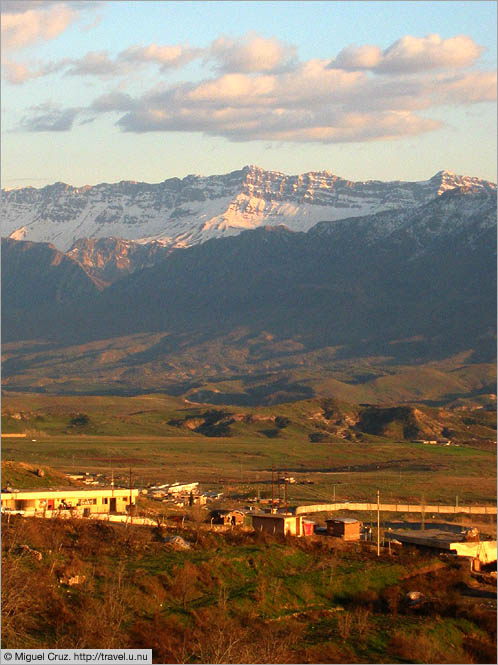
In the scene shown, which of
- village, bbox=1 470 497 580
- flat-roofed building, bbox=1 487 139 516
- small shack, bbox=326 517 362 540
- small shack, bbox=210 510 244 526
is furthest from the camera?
small shack, bbox=210 510 244 526

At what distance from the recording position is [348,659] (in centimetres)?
4547

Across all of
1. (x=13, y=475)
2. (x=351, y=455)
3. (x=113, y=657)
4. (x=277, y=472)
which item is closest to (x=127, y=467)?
(x=277, y=472)

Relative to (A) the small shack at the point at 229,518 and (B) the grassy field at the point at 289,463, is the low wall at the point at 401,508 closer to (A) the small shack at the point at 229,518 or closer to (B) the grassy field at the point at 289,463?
(B) the grassy field at the point at 289,463

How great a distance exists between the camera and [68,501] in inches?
2911

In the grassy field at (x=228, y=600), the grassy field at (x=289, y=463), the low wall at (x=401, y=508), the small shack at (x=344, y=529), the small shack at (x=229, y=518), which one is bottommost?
the grassy field at (x=228, y=600)

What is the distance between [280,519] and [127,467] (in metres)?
72.4

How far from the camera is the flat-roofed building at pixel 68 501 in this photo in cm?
7044

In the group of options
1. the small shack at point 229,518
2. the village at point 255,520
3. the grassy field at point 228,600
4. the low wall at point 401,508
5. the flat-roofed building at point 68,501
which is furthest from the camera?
the low wall at point 401,508

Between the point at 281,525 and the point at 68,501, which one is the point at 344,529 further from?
the point at 68,501

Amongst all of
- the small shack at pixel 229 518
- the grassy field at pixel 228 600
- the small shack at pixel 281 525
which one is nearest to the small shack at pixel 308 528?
the small shack at pixel 281 525

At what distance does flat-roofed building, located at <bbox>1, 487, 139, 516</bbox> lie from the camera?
70.4m

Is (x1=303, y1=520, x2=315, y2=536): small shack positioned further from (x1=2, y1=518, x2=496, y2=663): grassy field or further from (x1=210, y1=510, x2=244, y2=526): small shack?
(x1=2, y1=518, x2=496, y2=663): grassy field

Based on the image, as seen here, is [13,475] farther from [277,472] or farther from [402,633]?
[277,472]

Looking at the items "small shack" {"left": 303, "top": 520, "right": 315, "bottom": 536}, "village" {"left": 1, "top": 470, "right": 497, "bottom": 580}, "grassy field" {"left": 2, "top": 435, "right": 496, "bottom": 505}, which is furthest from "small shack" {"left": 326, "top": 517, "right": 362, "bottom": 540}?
"grassy field" {"left": 2, "top": 435, "right": 496, "bottom": 505}
